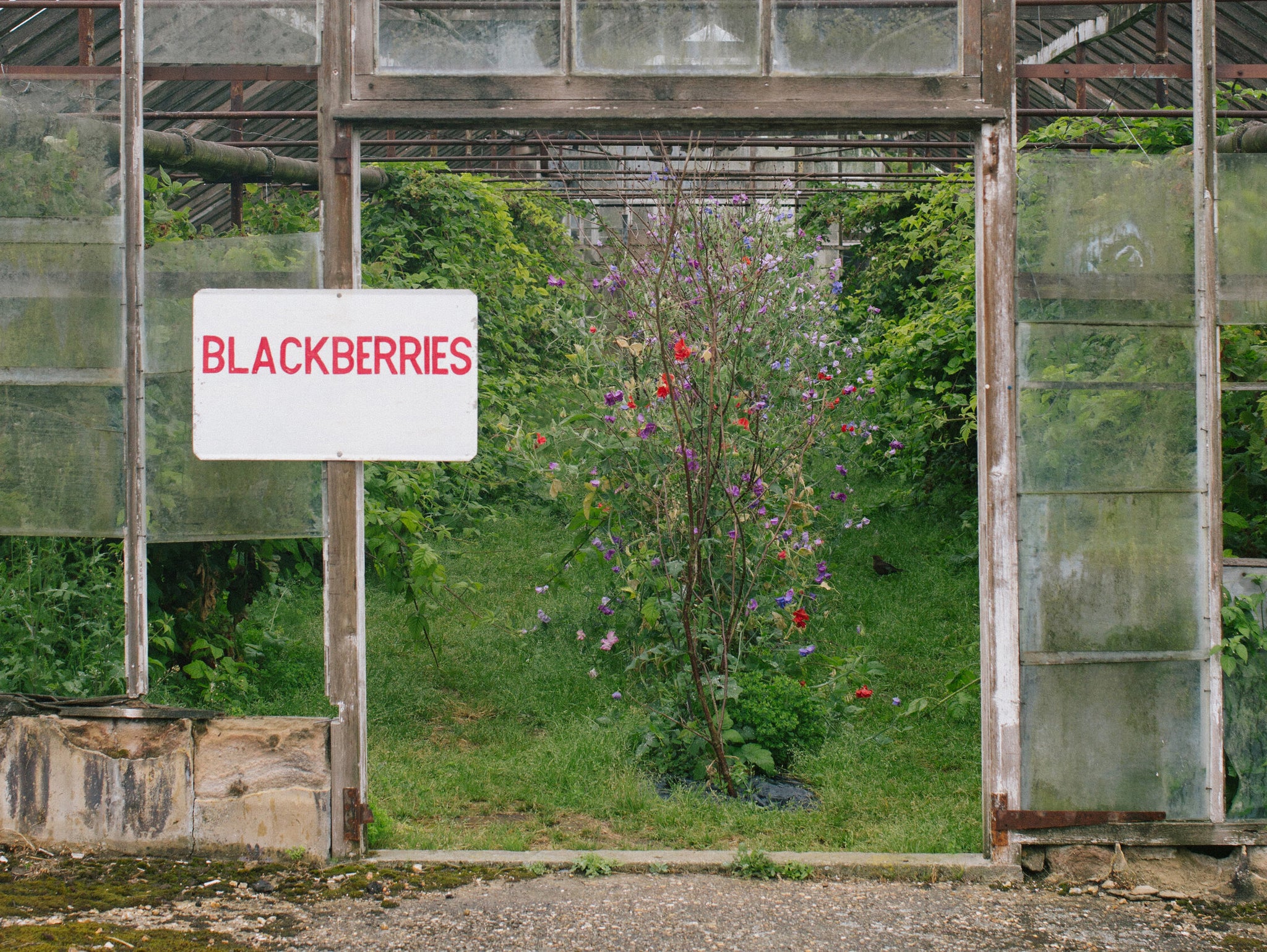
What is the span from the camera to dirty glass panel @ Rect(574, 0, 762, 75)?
4289 mm

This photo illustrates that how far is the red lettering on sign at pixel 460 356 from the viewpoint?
4383mm

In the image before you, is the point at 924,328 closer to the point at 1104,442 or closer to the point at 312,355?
the point at 1104,442

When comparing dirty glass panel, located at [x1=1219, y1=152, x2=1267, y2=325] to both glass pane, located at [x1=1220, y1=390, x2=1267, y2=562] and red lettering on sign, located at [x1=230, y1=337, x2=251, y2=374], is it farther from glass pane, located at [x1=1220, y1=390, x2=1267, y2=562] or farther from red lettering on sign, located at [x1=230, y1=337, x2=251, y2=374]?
red lettering on sign, located at [x1=230, y1=337, x2=251, y2=374]

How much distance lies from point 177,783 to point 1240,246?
4441 millimetres

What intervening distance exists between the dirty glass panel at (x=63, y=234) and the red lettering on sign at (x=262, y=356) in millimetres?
525

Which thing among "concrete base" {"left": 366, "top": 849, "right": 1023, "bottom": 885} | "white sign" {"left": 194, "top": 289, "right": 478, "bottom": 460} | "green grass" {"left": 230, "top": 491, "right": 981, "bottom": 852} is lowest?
"concrete base" {"left": 366, "top": 849, "right": 1023, "bottom": 885}

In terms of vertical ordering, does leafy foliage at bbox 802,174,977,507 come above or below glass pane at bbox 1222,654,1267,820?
above

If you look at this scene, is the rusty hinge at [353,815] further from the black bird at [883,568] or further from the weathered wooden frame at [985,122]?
the black bird at [883,568]

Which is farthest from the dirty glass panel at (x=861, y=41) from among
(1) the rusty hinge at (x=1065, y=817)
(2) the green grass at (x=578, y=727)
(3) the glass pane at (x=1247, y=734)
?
(2) the green grass at (x=578, y=727)

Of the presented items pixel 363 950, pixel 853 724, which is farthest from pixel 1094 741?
pixel 363 950

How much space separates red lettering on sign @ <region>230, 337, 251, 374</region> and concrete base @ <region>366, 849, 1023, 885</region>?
1.90 metres

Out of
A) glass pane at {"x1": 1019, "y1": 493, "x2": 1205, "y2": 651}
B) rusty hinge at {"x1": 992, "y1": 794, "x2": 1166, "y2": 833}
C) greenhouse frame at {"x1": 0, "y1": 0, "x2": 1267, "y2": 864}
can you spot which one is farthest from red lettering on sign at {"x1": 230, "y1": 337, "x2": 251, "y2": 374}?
rusty hinge at {"x1": 992, "y1": 794, "x2": 1166, "y2": 833}

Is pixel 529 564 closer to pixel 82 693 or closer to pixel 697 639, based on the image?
pixel 697 639

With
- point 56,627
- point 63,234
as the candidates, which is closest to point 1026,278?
point 63,234
